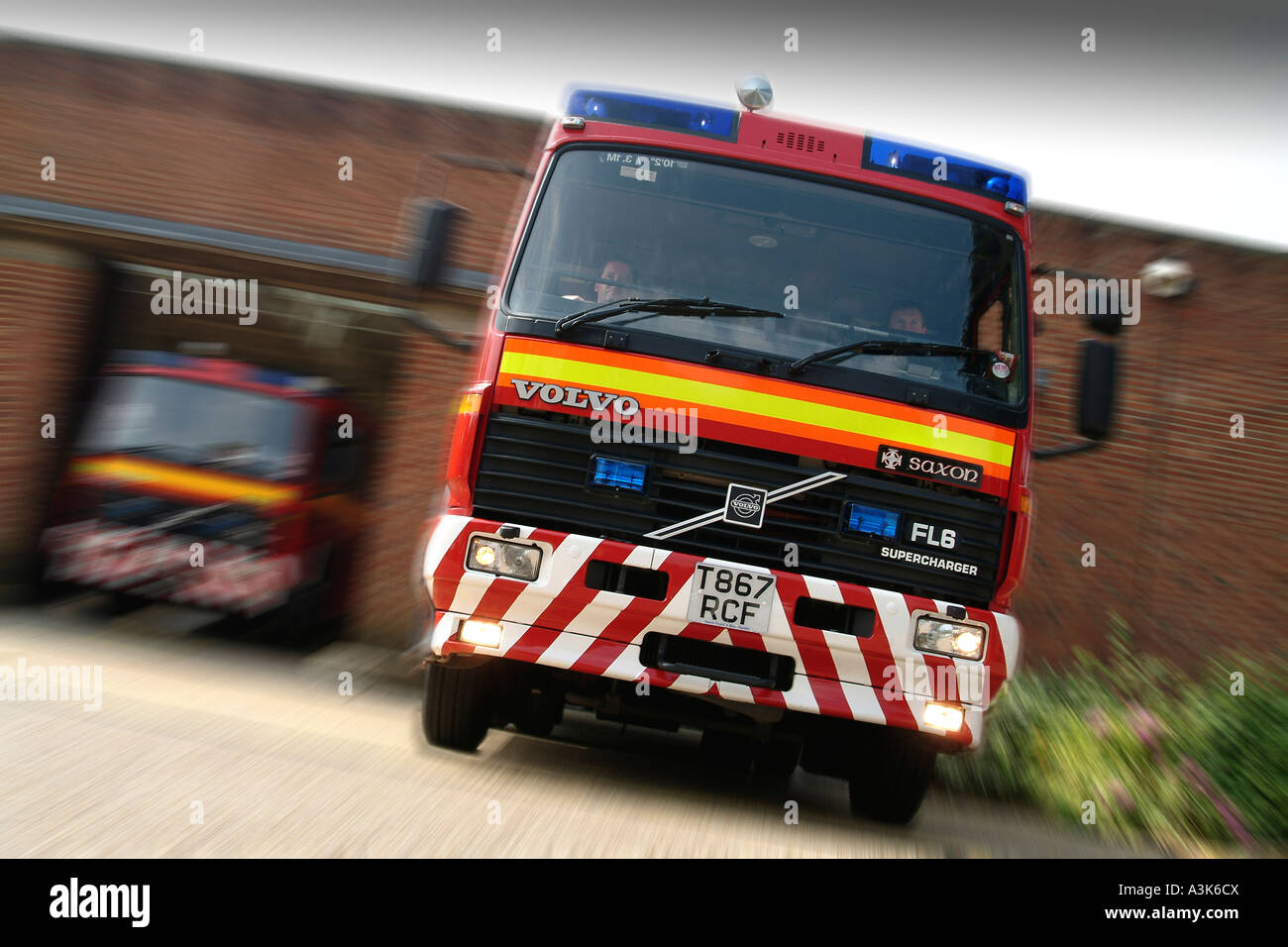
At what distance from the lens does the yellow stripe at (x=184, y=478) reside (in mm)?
8477

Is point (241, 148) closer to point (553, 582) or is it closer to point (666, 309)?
point (666, 309)

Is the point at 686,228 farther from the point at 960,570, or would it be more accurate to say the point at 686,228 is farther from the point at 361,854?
the point at 361,854

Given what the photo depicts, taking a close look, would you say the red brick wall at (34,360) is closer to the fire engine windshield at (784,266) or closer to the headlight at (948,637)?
the fire engine windshield at (784,266)

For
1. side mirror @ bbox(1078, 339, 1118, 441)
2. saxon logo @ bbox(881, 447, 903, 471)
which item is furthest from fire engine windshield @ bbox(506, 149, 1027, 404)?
side mirror @ bbox(1078, 339, 1118, 441)

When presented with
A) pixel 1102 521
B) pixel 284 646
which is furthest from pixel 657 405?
pixel 1102 521

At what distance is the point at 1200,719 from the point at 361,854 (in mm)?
5003

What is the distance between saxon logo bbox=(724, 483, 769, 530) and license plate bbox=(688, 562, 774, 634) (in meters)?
0.20

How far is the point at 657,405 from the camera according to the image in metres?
4.52

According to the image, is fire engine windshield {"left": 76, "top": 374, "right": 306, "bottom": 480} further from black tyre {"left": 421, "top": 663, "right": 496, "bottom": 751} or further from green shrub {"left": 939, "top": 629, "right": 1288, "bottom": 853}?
green shrub {"left": 939, "top": 629, "right": 1288, "bottom": 853}

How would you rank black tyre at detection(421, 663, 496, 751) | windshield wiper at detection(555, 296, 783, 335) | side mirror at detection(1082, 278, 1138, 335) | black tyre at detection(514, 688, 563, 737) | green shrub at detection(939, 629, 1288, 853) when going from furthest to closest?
green shrub at detection(939, 629, 1288, 853), black tyre at detection(514, 688, 563, 737), black tyre at detection(421, 663, 496, 751), side mirror at detection(1082, 278, 1138, 335), windshield wiper at detection(555, 296, 783, 335)

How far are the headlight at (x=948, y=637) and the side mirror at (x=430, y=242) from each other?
2531 millimetres

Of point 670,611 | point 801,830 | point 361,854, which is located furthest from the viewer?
point 801,830

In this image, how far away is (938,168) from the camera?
5.07m

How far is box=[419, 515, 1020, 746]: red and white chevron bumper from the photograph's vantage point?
14.6 feet
